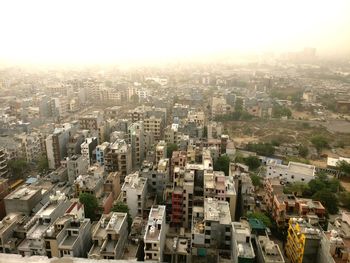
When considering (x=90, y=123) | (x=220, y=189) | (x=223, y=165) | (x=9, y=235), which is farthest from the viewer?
(x=90, y=123)

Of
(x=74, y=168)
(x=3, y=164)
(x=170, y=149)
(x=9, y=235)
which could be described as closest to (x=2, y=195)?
(x=9, y=235)

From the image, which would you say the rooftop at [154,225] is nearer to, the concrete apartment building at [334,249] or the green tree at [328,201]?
the concrete apartment building at [334,249]

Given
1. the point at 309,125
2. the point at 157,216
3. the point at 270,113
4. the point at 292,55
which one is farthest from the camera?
the point at 292,55

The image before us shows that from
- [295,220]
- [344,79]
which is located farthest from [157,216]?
[344,79]

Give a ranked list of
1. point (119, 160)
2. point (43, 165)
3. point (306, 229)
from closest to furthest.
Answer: point (306, 229) < point (119, 160) < point (43, 165)

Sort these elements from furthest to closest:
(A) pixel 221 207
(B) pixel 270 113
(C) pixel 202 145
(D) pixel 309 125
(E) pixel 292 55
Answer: (E) pixel 292 55 → (B) pixel 270 113 → (D) pixel 309 125 → (C) pixel 202 145 → (A) pixel 221 207

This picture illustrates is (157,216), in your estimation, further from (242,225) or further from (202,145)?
(202,145)

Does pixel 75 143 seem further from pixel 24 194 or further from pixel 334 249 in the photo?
pixel 334 249

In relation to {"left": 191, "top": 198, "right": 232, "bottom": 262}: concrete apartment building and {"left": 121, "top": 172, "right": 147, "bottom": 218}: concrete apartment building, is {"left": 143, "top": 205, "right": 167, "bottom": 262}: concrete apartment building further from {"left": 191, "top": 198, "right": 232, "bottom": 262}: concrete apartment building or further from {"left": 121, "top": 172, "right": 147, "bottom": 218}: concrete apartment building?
{"left": 121, "top": 172, "right": 147, "bottom": 218}: concrete apartment building
